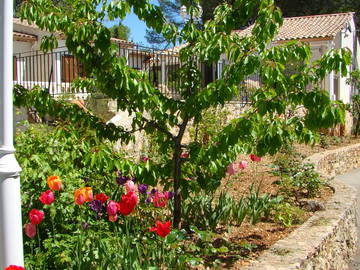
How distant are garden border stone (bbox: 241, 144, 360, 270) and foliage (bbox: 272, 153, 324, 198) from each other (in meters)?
0.33

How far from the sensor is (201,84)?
177 inches

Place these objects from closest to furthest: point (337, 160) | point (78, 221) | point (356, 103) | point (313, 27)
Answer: point (78, 221) → point (337, 160) → point (356, 103) → point (313, 27)

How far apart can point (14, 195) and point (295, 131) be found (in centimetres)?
222

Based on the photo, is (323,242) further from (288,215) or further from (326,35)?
(326,35)

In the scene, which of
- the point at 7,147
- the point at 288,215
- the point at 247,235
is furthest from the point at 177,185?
the point at 7,147

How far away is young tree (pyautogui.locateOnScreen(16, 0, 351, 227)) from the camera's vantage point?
3449 millimetres

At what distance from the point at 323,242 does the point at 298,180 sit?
2355 mm

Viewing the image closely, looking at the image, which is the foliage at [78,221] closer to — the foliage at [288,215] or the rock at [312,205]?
the foliage at [288,215]

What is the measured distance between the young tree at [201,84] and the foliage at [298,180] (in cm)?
241

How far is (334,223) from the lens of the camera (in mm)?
4734

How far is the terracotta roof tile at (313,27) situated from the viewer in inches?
793

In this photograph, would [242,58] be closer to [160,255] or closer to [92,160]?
[92,160]

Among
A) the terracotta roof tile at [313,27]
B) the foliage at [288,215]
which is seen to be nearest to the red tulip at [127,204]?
the foliage at [288,215]

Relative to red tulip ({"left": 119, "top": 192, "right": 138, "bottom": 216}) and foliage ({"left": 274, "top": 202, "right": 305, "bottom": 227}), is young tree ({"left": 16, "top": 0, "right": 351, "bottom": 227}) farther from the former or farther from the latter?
foliage ({"left": 274, "top": 202, "right": 305, "bottom": 227})
